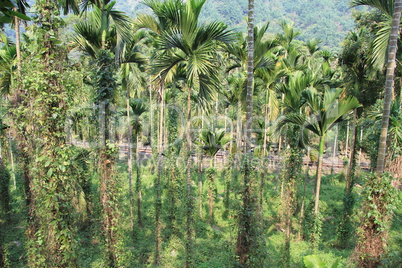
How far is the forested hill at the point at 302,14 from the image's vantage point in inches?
4628

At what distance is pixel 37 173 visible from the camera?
4668 mm

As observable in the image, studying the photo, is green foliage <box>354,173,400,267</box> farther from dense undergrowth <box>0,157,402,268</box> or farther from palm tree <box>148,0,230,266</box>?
palm tree <box>148,0,230,266</box>

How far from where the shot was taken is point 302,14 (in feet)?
481

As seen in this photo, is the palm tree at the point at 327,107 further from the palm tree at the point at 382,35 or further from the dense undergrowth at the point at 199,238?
the dense undergrowth at the point at 199,238

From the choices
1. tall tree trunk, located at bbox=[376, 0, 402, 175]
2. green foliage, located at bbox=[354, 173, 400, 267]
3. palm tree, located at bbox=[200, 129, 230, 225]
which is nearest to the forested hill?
palm tree, located at bbox=[200, 129, 230, 225]

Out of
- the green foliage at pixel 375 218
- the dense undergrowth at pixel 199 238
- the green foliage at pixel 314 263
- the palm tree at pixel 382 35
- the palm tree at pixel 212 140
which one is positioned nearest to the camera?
the green foliage at pixel 314 263

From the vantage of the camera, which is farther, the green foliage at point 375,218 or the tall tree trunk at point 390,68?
the green foliage at point 375,218

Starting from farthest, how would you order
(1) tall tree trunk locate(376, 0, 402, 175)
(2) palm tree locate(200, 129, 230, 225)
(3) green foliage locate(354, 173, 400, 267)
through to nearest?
(2) palm tree locate(200, 129, 230, 225)
(3) green foliage locate(354, 173, 400, 267)
(1) tall tree trunk locate(376, 0, 402, 175)

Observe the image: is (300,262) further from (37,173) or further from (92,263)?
(37,173)

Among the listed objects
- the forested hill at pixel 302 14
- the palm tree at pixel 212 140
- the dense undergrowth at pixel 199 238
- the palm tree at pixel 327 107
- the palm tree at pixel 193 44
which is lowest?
the dense undergrowth at pixel 199 238

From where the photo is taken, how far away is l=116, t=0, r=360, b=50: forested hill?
118 metres

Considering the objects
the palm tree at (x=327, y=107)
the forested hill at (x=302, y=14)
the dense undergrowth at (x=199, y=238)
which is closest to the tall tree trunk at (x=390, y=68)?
the palm tree at (x=327, y=107)

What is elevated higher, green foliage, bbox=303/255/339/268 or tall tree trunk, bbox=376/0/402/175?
tall tree trunk, bbox=376/0/402/175

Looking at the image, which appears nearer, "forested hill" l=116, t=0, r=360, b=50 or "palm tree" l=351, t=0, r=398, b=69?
"palm tree" l=351, t=0, r=398, b=69
